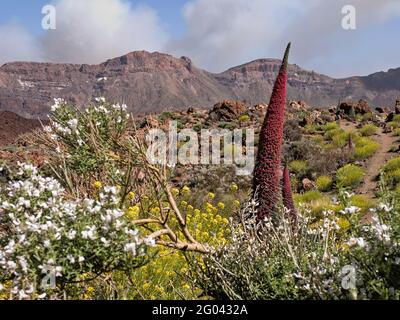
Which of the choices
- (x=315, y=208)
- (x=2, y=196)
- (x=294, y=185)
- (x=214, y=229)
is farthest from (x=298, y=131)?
(x=2, y=196)

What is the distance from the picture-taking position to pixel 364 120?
941 inches

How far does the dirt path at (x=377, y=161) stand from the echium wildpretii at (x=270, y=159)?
7.89m

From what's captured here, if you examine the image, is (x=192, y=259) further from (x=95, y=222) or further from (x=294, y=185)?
(x=294, y=185)

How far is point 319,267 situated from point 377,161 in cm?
1340

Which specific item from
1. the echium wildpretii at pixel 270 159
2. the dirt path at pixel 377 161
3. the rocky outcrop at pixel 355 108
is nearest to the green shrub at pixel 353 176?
the dirt path at pixel 377 161

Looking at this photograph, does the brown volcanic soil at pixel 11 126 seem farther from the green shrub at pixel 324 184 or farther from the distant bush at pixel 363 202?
the distant bush at pixel 363 202

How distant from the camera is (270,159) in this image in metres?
5.65

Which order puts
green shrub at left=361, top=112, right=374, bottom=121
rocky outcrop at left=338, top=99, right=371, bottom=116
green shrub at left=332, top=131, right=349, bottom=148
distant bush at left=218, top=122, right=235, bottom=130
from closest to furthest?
green shrub at left=332, top=131, right=349, bottom=148 → distant bush at left=218, top=122, right=235, bottom=130 → green shrub at left=361, top=112, right=374, bottom=121 → rocky outcrop at left=338, top=99, right=371, bottom=116

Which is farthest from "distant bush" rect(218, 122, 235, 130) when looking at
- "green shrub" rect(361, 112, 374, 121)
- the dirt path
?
the dirt path

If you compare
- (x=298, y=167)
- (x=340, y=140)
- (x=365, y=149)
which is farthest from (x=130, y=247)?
(x=340, y=140)

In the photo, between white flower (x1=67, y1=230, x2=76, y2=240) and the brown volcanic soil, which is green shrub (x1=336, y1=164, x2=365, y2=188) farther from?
the brown volcanic soil

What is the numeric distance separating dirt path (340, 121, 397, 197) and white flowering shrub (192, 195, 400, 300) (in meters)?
9.68

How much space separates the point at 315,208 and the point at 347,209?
8.56m

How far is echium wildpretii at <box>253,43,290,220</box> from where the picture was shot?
5555 mm
